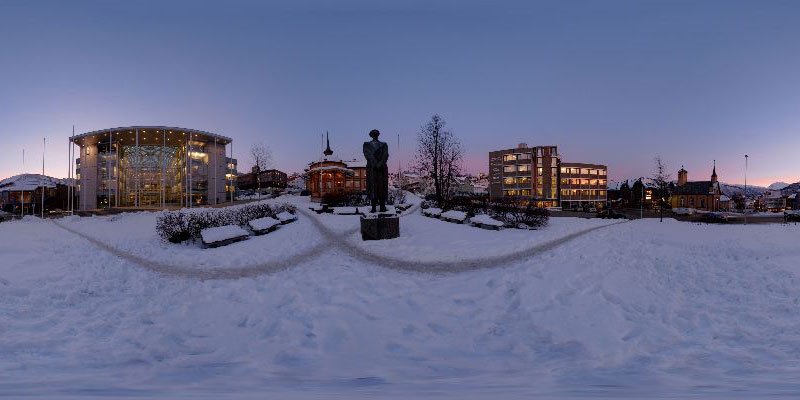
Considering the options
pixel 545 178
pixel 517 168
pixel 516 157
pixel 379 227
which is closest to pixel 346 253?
pixel 379 227

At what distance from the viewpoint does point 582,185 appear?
95.2 m

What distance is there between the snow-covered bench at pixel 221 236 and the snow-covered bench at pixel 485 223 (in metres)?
12.2

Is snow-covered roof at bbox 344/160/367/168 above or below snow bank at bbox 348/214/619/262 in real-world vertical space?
above

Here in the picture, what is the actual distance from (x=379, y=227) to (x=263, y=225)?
6724 mm

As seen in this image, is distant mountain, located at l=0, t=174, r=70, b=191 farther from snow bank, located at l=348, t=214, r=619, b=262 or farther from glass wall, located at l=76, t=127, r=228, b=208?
snow bank, located at l=348, t=214, r=619, b=262

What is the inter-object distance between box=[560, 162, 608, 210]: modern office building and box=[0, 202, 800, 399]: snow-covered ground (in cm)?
8622

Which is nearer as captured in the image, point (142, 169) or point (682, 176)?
point (142, 169)

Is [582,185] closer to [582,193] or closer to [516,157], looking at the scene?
[582,193]

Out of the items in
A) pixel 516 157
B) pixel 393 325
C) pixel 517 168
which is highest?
pixel 516 157

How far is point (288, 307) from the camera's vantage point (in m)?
7.76

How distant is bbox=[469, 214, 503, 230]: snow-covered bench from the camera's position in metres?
20.8

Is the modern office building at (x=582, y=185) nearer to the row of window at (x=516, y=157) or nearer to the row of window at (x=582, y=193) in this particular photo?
the row of window at (x=582, y=193)

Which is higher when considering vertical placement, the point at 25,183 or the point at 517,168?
the point at 517,168

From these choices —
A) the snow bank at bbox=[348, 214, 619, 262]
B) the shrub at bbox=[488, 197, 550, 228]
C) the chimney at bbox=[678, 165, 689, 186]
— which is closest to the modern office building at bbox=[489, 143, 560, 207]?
the chimney at bbox=[678, 165, 689, 186]
